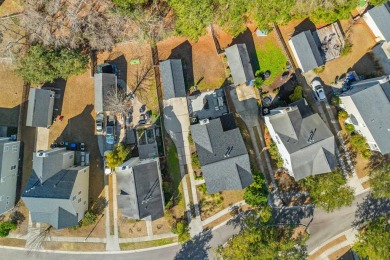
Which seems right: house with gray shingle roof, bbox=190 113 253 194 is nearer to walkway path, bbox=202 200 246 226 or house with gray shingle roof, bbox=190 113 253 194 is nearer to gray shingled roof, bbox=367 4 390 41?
walkway path, bbox=202 200 246 226

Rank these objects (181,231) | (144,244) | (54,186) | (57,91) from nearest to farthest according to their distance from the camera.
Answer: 1. (54,186)
2. (181,231)
3. (144,244)
4. (57,91)

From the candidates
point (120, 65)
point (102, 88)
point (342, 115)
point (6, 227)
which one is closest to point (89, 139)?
point (102, 88)

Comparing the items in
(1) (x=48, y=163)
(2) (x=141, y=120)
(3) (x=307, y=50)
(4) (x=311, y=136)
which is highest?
(3) (x=307, y=50)

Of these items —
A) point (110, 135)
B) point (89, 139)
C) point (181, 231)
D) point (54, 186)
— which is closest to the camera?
point (54, 186)

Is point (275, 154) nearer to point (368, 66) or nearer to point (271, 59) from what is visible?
point (271, 59)

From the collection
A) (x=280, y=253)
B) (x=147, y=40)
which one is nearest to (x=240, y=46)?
(x=147, y=40)

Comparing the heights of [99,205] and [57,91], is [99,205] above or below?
below
